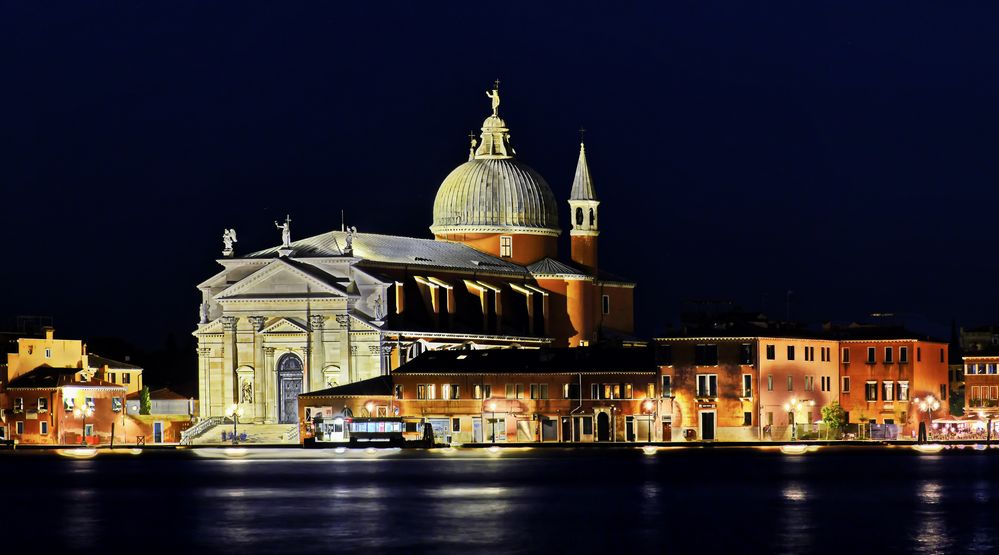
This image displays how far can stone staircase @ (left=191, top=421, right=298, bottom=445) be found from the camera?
123250 mm

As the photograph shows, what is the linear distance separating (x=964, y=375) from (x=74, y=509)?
6595 centimetres

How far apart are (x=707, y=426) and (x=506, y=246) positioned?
91.6ft

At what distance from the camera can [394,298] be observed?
412 feet

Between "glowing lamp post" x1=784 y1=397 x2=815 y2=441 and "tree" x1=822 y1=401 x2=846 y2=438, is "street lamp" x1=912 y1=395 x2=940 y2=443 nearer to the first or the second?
"tree" x1=822 y1=401 x2=846 y2=438

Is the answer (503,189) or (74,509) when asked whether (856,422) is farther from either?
(74,509)

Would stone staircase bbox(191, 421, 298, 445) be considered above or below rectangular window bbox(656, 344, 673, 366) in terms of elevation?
below

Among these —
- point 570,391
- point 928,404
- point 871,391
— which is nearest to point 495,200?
point 570,391

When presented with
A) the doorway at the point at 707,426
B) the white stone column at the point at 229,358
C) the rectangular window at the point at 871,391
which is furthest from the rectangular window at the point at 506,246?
the rectangular window at the point at 871,391

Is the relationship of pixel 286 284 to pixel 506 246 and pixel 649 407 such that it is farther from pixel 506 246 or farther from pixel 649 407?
pixel 649 407

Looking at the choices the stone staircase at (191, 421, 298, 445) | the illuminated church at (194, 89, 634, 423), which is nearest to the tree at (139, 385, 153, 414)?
the illuminated church at (194, 89, 634, 423)

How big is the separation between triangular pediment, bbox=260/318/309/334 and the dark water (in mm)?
18808

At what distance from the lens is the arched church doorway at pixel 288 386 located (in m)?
125

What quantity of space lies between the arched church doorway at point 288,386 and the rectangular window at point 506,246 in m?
19.0

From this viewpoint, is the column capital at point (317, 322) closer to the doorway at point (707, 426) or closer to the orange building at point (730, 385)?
the orange building at point (730, 385)
